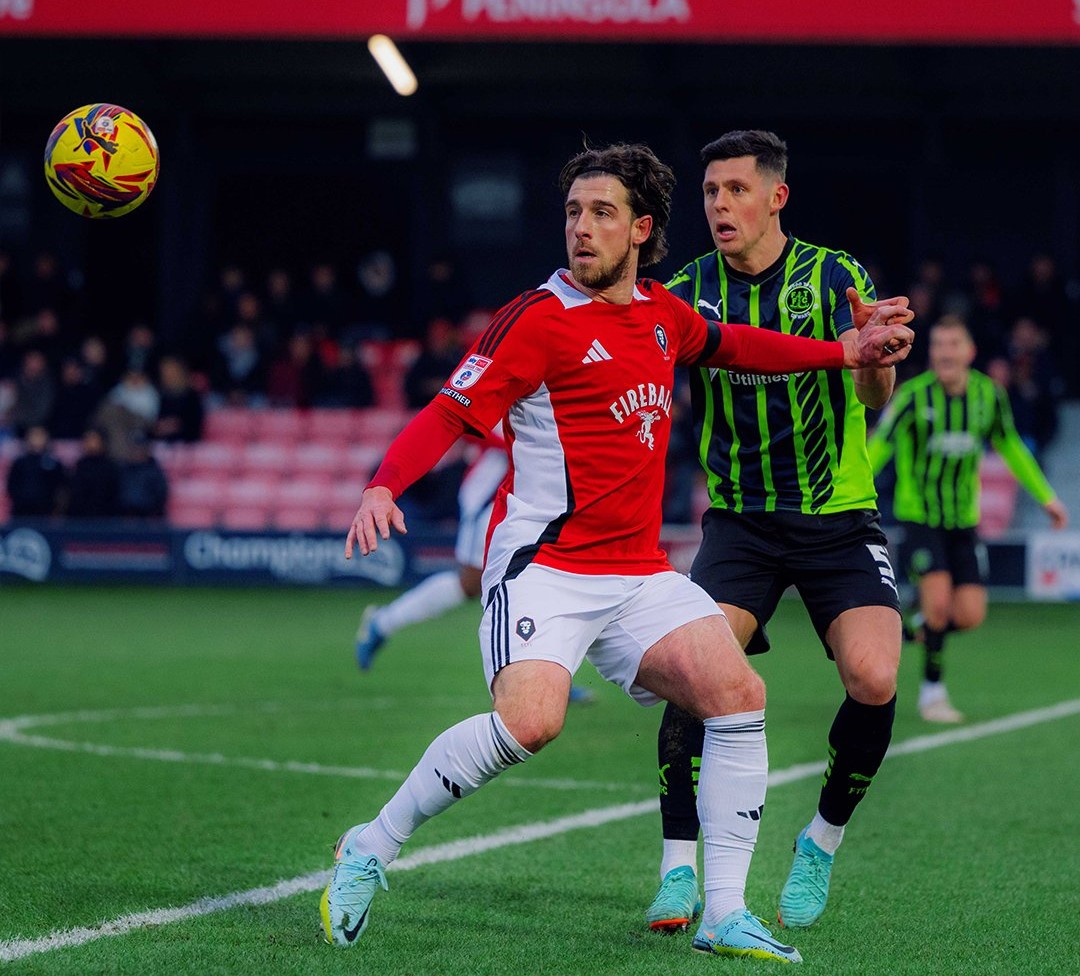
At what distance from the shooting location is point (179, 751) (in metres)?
8.16

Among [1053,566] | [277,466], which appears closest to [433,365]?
[277,466]

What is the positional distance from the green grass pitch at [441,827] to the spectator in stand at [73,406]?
913 cm

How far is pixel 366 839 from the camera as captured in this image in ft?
15.5

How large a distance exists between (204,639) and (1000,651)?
6.37 metres

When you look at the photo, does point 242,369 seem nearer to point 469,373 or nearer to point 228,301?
point 228,301

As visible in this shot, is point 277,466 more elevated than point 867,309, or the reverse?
point 867,309

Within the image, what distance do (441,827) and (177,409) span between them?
586 inches

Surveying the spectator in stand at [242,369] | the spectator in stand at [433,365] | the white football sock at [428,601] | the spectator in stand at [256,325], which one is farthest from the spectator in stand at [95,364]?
the white football sock at [428,601]

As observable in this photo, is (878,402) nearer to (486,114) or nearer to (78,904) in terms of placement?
(78,904)

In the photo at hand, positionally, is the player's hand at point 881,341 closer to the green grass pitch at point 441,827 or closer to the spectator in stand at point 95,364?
the green grass pitch at point 441,827

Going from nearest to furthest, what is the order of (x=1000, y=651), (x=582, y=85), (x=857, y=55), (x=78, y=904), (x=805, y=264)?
(x=78, y=904) < (x=805, y=264) < (x=1000, y=651) < (x=857, y=55) < (x=582, y=85)

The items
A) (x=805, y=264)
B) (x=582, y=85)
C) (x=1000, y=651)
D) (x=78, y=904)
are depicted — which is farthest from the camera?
(x=582, y=85)

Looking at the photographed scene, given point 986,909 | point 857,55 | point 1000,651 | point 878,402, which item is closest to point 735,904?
point 986,909

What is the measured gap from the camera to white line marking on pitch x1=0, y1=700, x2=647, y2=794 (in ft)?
24.7
